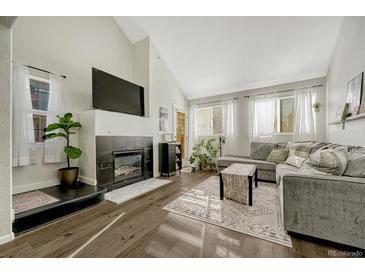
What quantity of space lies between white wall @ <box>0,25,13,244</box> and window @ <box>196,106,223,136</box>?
4.45 metres

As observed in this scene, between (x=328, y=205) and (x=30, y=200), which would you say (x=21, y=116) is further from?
(x=328, y=205)

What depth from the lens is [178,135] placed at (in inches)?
199

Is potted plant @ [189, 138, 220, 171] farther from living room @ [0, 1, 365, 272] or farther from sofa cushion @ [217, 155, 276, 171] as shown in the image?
sofa cushion @ [217, 155, 276, 171]

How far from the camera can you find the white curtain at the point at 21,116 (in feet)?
7.09

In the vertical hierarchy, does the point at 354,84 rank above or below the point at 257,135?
above

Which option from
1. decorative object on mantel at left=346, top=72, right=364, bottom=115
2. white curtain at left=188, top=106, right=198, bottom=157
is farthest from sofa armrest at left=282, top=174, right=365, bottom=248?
white curtain at left=188, top=106, right=198, bottom=157

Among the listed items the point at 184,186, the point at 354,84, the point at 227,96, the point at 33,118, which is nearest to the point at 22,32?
the point at 33,118

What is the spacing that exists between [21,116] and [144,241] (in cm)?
253

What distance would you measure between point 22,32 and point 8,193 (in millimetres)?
2489

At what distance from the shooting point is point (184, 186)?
9.94 ft

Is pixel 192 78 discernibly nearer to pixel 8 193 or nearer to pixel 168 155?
pixel 168 155

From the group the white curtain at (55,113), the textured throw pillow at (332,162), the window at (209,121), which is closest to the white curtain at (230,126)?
the window at (209,121)

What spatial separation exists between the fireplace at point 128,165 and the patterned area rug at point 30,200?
101 cm
